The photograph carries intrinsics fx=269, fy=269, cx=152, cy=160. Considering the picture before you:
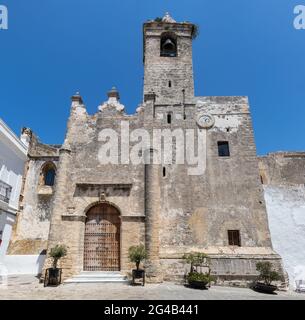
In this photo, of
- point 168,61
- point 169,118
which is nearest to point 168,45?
point 168,61

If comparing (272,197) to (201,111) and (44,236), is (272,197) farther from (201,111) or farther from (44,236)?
(44,236)

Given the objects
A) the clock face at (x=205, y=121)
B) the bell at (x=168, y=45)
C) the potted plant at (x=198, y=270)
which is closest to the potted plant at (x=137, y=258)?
the potted plant at (x=198, y=270)

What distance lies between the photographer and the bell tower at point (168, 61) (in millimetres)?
17411

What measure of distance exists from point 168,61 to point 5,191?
13.5m

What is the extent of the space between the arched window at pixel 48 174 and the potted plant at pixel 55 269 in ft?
25.4

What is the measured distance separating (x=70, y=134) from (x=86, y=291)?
8.89 m

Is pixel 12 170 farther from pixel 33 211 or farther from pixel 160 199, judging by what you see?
pixel 160 199

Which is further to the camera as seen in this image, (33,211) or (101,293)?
(33,211)

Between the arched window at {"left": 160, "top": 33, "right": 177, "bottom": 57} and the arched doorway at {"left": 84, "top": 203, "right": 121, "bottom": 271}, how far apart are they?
469 inches

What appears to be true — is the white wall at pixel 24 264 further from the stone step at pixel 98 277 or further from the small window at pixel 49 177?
the small window at pixel 49 177

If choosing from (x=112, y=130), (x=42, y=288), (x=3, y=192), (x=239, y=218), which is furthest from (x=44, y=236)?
(x=239, y=218)

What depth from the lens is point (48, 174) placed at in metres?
19.6

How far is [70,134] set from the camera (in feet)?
51.5

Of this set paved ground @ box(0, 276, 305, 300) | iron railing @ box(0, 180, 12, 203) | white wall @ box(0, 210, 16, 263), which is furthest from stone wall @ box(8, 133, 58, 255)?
paved ground @ box(0, 276, 305, 300)
